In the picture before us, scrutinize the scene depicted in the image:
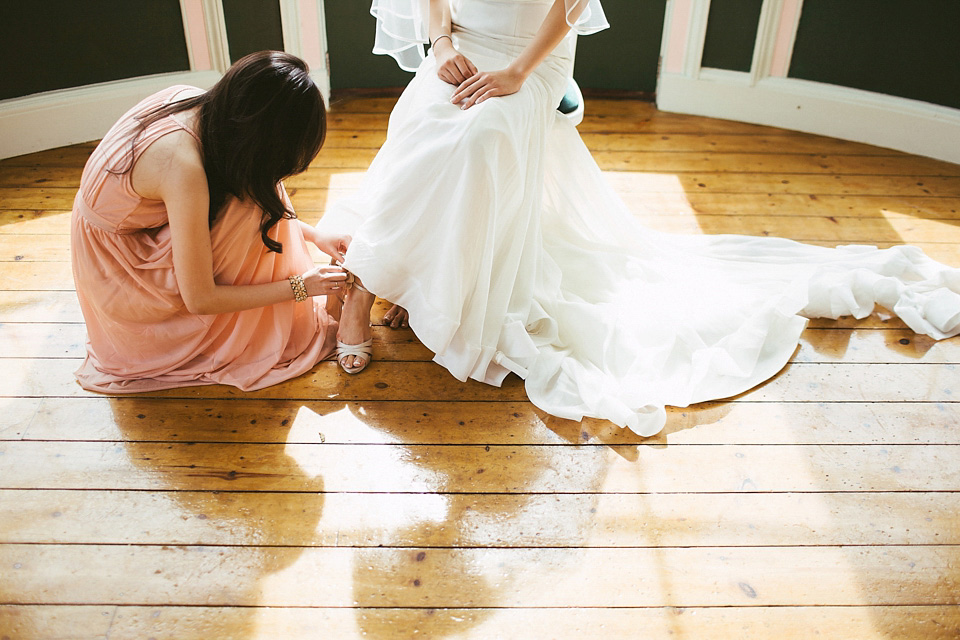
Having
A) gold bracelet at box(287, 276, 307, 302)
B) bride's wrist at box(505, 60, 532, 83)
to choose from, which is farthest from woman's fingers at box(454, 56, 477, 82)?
gold bracelet at box(287, 276, 307, 302)

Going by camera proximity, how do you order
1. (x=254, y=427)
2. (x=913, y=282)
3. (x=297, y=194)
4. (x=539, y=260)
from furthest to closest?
(x=297, y=194), (x=913, y=282), (x=539, y=260), (x=254, y=427)

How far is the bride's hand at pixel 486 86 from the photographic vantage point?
6.46 ft

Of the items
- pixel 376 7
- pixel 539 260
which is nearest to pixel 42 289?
pixel 376 7

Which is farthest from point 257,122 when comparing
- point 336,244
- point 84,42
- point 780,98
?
point 780,98

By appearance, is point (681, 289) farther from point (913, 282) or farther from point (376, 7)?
point (376, 7)

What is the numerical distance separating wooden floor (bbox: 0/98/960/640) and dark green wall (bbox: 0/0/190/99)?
123cm

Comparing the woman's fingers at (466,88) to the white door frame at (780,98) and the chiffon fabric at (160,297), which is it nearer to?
the chiffon fabric at (160,297)

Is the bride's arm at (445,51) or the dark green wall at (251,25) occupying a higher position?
the bride's arm at (445,51)

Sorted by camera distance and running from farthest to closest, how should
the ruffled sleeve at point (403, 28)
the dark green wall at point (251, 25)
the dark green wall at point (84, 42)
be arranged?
the dark green wall at point (251, 25) < the dark green wall at point (84, 42) < the ruffled sleeve at point (403, 28)

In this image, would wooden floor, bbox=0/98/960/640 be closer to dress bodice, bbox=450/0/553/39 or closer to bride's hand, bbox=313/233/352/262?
bride's hand, bbox=313/233/352/262

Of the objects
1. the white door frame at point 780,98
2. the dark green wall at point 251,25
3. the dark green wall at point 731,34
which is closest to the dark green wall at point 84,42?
the dark green wall at point 251,25

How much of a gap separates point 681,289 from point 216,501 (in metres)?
1.38

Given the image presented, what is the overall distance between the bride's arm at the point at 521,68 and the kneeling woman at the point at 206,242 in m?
0.47

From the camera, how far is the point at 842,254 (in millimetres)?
2475
